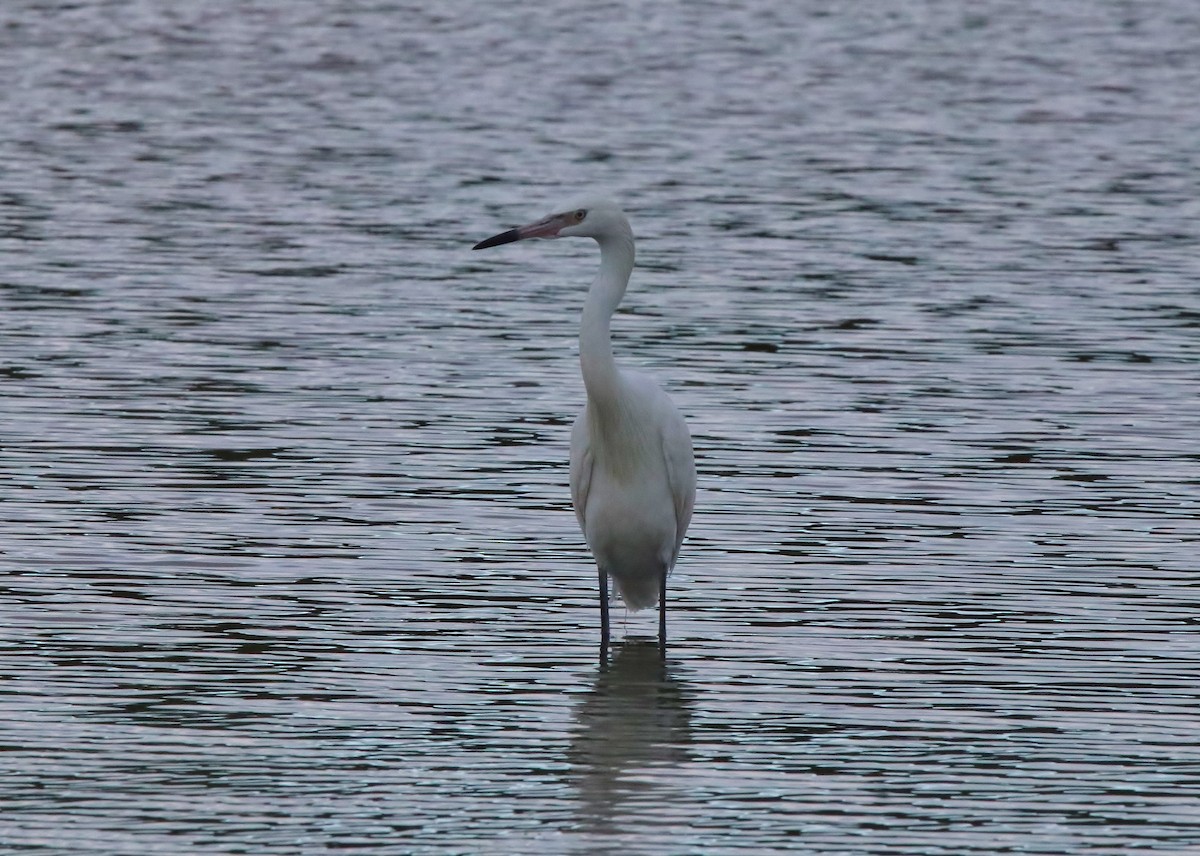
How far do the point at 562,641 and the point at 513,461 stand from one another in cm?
316

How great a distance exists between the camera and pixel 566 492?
13.4 m

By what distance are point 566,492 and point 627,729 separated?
373 centimetres

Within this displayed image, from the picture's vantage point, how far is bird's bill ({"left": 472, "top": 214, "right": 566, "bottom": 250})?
1088 centimetres

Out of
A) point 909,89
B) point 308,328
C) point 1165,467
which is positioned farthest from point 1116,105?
point 1165,467

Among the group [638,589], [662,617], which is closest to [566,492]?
[638,589]

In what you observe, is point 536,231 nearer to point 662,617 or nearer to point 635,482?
point 635,482

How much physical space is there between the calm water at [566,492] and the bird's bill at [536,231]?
1.65 meters

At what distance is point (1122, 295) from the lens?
18828mm

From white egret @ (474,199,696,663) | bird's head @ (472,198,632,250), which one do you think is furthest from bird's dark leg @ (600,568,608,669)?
bird's head @ (472,198,632,250)

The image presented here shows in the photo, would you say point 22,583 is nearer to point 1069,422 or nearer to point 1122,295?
point 1069,422

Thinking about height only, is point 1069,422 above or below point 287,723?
below

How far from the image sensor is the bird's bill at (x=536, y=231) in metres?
10.9

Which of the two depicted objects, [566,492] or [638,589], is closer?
[638,589]

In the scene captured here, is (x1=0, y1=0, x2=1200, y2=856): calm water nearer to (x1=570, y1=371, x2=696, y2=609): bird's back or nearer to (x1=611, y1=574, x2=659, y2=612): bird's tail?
(x1=611, y1=574, x2=659, y2=612): bird's tail
